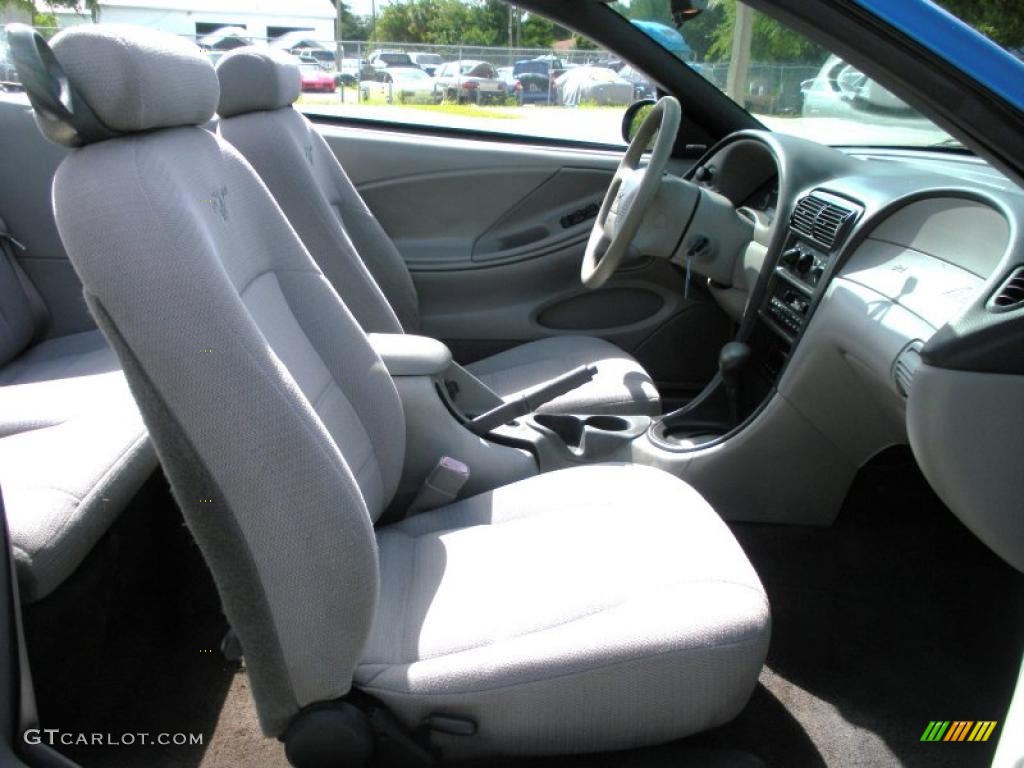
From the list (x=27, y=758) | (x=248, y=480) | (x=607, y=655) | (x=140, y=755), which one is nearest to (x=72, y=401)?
(x=140, y=755)

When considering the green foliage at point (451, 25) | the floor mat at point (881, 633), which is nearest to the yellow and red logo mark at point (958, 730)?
the floor mat at point (881, 633)

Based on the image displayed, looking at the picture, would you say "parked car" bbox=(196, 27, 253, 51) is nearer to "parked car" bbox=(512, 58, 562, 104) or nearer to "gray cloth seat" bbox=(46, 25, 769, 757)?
"parked car" bbox=(512, 58, 562, 104)

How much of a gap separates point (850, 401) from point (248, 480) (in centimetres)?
126

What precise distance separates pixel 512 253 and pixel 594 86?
60cm

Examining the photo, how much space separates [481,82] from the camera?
3182mm

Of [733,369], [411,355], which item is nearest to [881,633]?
[733,369]

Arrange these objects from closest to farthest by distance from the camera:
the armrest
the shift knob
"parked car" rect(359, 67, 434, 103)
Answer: the armrest, the shift knob, "parked car" rect(359, 67, 434, 103)

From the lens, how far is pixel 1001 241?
56.0 inches

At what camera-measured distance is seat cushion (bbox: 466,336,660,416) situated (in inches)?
85.8

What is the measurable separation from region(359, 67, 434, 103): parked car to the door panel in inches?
11.9

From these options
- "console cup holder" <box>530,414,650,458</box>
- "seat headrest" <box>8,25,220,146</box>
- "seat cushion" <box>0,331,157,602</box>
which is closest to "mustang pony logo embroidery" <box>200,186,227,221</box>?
"seat headrest" <box>8,25,220,146</box>

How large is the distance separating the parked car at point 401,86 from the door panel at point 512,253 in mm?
302

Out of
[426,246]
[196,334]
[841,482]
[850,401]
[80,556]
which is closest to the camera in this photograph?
[196,334]

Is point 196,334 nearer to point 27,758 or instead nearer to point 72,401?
point 27,758
